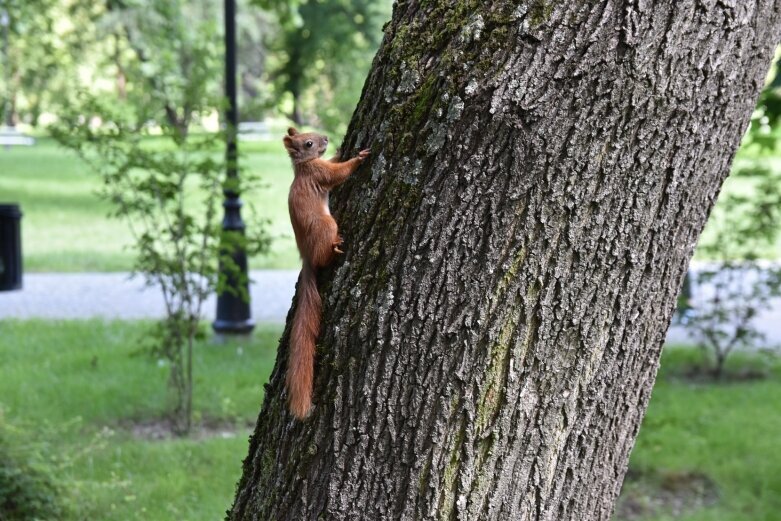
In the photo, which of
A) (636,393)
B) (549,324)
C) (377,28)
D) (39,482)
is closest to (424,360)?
(549,324)

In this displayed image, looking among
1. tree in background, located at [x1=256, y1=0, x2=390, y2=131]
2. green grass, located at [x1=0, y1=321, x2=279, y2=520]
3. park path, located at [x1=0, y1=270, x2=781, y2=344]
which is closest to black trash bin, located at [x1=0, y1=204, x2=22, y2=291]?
park path, located at [x1=0, y1=270, x2=781, y2=344]

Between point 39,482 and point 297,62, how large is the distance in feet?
113

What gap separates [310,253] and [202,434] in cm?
406

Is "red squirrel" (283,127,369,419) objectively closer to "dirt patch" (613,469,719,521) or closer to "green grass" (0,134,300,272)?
"dirt patch" (613,469,719,521)

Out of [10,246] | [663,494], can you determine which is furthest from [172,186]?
[10,246]

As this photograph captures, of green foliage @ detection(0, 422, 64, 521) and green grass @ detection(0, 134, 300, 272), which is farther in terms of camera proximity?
green grass @ detection(0, 134, 300, 272)

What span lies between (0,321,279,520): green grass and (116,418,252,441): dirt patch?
0.03 meters

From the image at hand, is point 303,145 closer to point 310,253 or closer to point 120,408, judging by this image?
point 310,253

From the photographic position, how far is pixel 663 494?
539 centimetres

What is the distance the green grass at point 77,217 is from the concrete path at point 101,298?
1.99ft

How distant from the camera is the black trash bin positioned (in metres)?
9.34

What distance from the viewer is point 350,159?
2.31 m

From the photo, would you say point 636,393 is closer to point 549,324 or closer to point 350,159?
point 549,324

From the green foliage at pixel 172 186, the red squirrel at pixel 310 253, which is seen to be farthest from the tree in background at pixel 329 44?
the red squirrel at pixel 310 253
